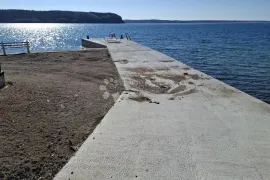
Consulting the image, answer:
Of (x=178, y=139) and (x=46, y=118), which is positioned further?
(x=46, y=118)

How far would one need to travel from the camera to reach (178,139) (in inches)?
289

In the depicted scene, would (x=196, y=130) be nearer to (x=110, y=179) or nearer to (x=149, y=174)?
(x=149, y=174)

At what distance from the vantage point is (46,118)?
830 centimetres

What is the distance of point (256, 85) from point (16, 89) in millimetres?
14540

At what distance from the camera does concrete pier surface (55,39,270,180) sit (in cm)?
581

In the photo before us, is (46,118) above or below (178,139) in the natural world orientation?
above

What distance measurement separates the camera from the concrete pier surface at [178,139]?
5812 mm

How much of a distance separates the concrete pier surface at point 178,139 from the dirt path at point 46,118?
396 millimetres

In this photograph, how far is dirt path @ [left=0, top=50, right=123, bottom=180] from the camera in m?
5.89

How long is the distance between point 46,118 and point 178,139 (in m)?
3.77

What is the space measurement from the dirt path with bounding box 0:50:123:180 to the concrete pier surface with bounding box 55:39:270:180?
15.6 inches

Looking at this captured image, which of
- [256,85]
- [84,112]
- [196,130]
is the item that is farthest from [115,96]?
[256,85]

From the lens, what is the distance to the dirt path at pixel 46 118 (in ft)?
19.3

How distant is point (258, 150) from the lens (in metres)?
6.84
